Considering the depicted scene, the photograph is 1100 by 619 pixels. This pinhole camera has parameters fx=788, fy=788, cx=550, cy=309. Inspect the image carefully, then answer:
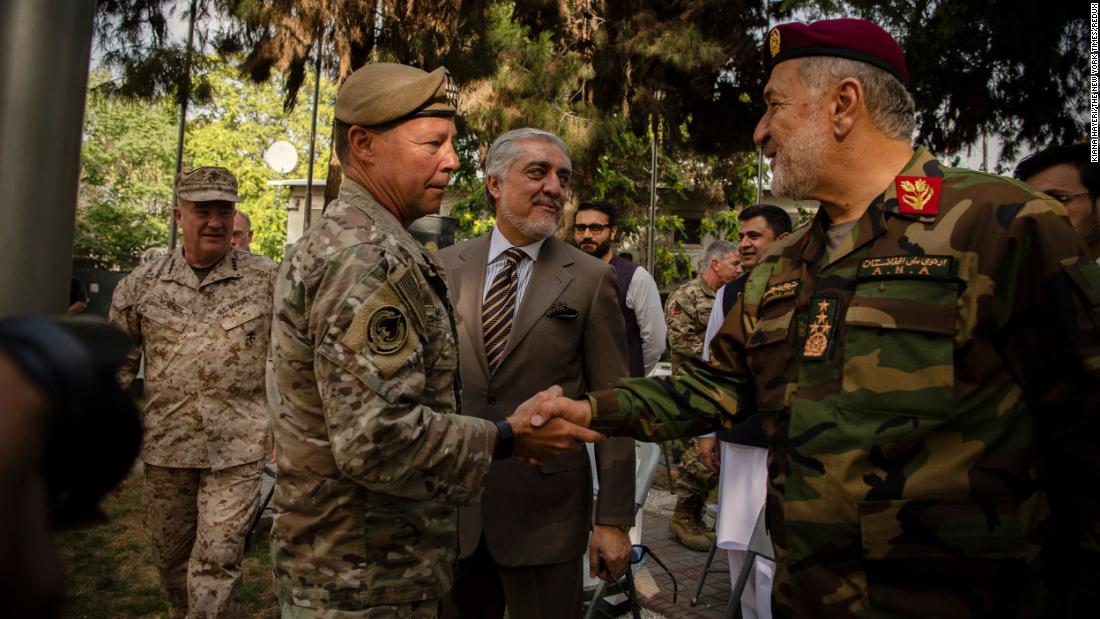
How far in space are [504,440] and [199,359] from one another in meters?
2.62

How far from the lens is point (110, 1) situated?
6387mm

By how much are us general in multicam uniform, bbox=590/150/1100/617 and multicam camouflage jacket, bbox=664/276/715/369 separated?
17.4 feet

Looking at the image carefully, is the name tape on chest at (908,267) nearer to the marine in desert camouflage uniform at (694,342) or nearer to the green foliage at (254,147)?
the marine in desert camouflage uniform at (694,342)

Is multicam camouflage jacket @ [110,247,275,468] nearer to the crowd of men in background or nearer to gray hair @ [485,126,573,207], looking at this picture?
the crowd of men in background

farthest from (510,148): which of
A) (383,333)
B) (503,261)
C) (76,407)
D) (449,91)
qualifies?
(76,407)

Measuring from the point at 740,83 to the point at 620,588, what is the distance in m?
9.97

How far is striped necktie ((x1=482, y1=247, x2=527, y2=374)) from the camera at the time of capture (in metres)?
3.00

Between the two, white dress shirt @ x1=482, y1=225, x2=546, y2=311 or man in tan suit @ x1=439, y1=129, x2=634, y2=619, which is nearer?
man in tan suit @ x1=439, y1=129, x2=634, y2=619

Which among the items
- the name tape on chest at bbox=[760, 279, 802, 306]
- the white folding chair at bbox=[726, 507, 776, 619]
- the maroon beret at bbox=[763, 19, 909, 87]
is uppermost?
the maroon beret at bbox=[763, 19, 909, 87]

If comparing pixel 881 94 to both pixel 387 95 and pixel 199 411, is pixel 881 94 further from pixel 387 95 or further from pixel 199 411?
pixel 199 411

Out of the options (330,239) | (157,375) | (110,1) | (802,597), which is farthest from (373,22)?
(802,597)

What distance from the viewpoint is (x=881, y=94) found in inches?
84.0

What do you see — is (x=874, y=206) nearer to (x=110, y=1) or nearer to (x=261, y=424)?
(x=261, y=424)

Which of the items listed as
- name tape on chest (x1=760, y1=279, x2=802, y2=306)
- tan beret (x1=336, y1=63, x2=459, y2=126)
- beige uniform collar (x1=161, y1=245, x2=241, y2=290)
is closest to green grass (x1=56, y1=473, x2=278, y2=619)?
beige uniform collar (x1=161, y1=245, x2=241, y2=290)
